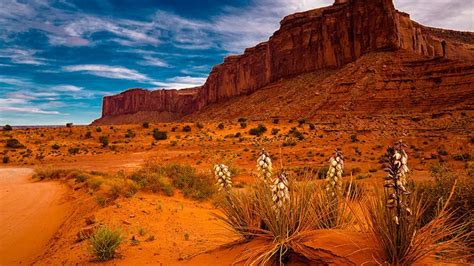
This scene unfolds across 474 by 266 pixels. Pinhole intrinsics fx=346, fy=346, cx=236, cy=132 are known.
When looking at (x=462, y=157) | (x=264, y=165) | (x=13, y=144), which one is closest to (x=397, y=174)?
(x=264, y=165)

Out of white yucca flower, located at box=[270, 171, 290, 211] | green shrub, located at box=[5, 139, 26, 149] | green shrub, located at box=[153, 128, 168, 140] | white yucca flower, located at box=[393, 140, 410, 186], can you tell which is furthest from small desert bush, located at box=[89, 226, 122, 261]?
green shrub, located at box=[5, 139, 26, 149]

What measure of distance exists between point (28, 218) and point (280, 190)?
821 cm

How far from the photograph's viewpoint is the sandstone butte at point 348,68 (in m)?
52.2

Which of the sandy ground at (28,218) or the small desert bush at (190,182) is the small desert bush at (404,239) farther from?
the small desert bush at (190,182)

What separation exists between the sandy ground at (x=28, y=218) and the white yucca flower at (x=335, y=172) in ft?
19.4

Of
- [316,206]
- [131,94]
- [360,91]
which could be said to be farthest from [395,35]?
[131,94]

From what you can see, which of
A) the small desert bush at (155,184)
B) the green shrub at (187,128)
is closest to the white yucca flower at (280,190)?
the small desert bush at (155,184)

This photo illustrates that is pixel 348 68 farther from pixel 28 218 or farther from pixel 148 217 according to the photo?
pixel 28 218

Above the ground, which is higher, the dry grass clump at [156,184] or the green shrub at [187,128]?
the green shrub at [187,128]

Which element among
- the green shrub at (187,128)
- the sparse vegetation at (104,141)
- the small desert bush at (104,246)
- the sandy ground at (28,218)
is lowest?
the sandy ground at (28,218)

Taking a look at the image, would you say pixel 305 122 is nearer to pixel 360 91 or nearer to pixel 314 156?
pixel 360 91

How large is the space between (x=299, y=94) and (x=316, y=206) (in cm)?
6687

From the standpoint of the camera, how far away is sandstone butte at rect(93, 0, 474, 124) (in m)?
52.2

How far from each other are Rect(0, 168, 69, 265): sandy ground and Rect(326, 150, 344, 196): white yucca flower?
233 inches
